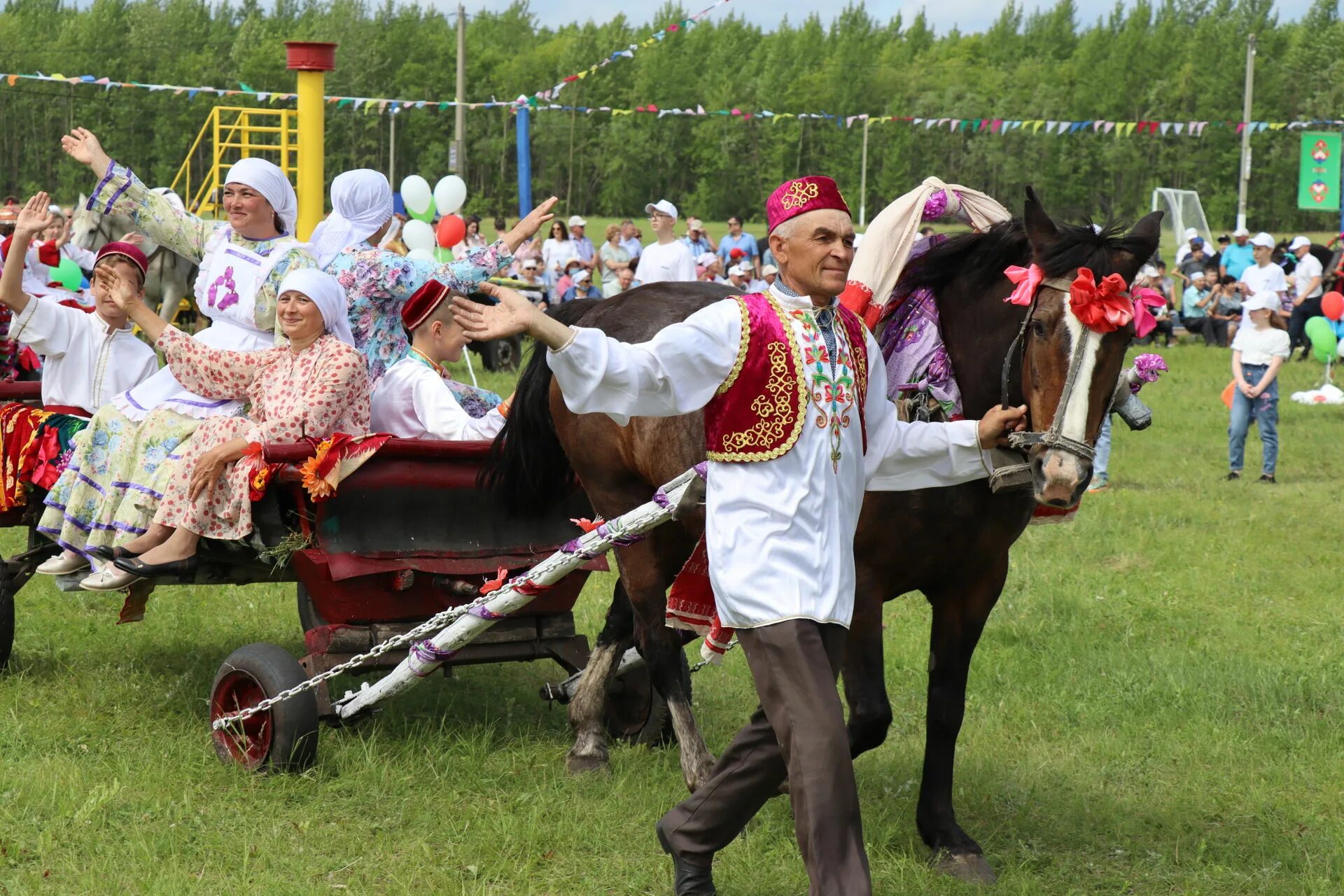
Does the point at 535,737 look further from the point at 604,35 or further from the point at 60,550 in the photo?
the point at 604,35

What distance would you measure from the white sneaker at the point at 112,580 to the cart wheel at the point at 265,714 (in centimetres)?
44

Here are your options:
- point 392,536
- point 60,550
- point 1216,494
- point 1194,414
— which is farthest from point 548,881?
point 1194,414

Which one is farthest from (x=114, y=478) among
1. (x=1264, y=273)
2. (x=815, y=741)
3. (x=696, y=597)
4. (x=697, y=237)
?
(x=697, y=237)

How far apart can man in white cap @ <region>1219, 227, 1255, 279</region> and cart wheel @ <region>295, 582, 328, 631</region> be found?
2085 cm

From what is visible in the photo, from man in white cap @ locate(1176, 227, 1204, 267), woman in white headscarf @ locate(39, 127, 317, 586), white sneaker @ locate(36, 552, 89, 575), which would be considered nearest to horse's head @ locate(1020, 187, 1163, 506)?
woman in white headscarf @ locate(39, 127, 317, 586)

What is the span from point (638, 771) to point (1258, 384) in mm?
9023

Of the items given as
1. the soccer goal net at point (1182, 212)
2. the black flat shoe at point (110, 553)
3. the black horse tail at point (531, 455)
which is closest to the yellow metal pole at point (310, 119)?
the black horse tail at point (531, 455)

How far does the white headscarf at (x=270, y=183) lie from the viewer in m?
6.00

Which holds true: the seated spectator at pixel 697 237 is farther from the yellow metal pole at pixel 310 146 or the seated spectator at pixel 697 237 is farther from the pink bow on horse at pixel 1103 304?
the pink bow on horse at pixel 1103 304

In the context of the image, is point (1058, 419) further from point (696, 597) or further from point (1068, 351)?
point (696, 597)

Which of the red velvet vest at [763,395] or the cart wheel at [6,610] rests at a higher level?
the red velvet vest at [763,395]

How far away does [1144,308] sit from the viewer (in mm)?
4121

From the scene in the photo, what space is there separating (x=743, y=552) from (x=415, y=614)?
225 centimetres

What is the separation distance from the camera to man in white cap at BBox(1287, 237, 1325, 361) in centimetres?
2127
